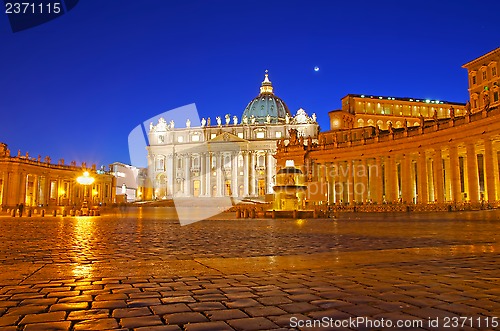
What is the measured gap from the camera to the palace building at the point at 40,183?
75.2 metres

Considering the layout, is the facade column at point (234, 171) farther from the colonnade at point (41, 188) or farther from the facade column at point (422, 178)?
the facade column at point (422, 178)

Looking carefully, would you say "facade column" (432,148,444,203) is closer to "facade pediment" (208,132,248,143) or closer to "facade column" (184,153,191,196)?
"facade pediment" (208,132,248,143)

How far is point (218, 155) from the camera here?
127000 millimetres

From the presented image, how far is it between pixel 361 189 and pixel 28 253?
1974 inches

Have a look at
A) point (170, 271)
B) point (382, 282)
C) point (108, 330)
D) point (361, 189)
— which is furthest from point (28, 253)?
point (361, 189)

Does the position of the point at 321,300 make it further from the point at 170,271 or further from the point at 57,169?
the point at 57,169

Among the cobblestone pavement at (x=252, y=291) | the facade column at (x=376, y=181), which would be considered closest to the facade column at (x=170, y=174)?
the facade column at (x=376, y=181)

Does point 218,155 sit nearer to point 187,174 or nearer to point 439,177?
point 187,174

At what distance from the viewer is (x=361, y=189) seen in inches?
2199

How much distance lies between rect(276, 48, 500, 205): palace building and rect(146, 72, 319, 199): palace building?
46983 millimetres

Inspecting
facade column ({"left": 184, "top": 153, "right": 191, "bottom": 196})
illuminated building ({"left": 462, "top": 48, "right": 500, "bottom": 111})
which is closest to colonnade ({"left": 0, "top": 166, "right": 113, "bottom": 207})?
facade column ({"left": 184, "top": 153, "right": 191, "bottom": 196})

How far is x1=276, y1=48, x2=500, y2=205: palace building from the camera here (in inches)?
1575

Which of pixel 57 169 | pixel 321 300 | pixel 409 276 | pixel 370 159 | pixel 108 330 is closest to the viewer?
pixel 108 330

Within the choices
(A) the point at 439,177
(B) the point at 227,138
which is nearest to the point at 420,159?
(A) the point at 439,177
